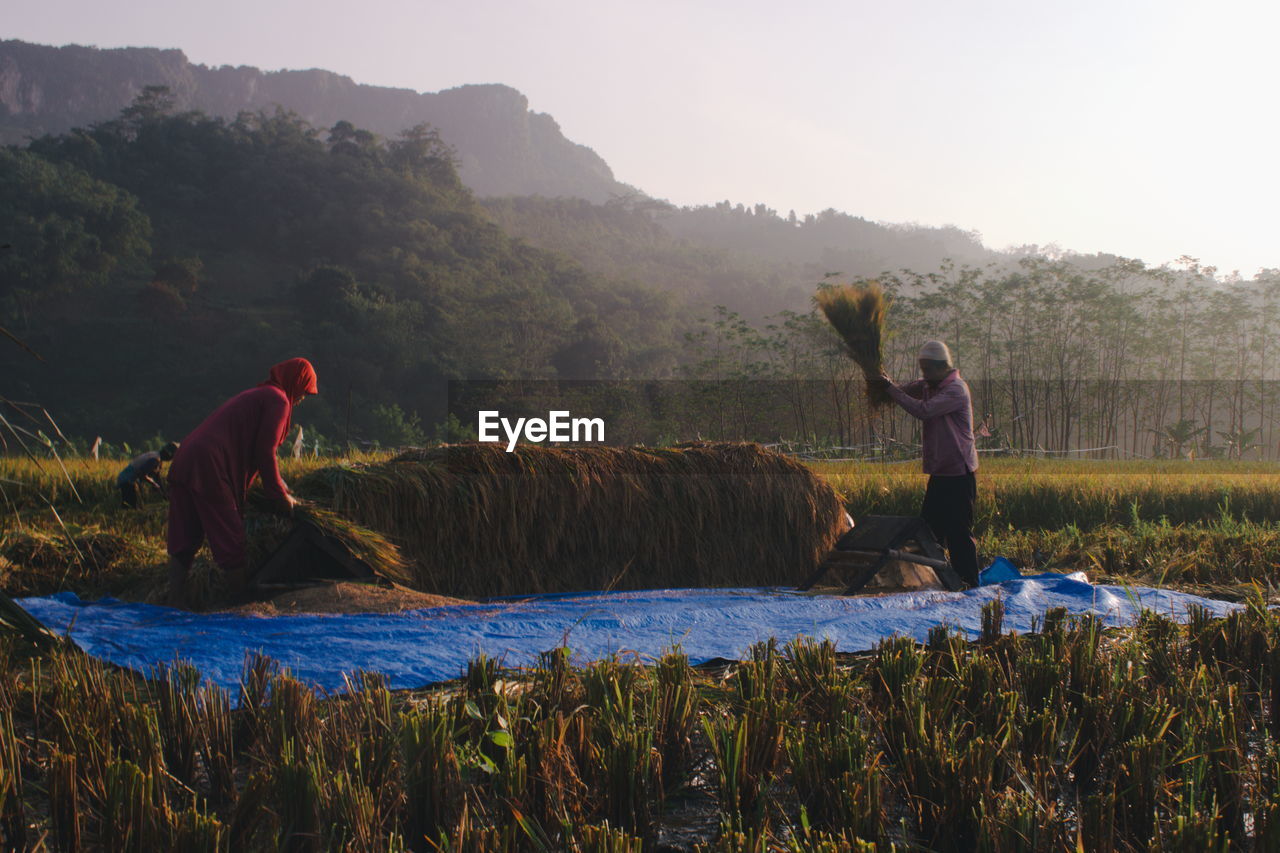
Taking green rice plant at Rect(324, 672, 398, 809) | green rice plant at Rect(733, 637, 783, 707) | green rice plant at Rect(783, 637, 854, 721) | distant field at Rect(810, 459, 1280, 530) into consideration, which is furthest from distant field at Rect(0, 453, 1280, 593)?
green rice plant at Rect(783, 637, 854, 721)

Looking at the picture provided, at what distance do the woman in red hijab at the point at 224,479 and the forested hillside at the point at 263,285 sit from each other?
23.3m

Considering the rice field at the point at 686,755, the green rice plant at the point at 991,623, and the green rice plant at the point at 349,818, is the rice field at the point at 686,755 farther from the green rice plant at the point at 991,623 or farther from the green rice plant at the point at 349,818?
the green rice plant at the point at 991,623

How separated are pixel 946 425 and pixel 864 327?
3.09 feet

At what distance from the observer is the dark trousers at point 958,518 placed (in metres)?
5.31

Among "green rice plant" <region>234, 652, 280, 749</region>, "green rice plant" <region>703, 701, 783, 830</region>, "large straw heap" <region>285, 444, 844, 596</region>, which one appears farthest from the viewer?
"large straw heap" <region>285, 444, 844, 596</region>

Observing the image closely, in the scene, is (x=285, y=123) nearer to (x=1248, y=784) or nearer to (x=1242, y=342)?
(x=1242, y=342)

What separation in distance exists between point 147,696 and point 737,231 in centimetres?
10851

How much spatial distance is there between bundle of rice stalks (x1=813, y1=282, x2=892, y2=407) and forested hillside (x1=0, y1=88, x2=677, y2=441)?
23.0m

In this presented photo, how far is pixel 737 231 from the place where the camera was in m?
108

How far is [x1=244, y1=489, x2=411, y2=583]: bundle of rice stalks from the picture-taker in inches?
181

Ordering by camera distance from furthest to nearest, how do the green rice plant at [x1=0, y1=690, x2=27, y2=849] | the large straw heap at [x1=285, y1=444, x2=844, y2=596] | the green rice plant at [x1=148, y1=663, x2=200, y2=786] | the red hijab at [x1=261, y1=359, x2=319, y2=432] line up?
the large straw heap at [x1=285, y1=444, x2=844, y2=596]
the red hijab at [x1=261, y1=359, x2=319, y2=432]
the green rice plant at [x1=148, y1=663, x2=200, y2=786]
the green rice plant at [x1=0, y1=690, x2=27, y2=849]

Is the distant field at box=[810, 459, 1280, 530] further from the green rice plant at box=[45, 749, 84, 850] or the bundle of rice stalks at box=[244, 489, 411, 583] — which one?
the green rice plant at box=[45, 749, 84, 850]

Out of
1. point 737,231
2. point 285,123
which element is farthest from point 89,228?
point 737,231

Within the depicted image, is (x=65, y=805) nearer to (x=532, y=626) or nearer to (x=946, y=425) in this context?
(x=532, y=626)
